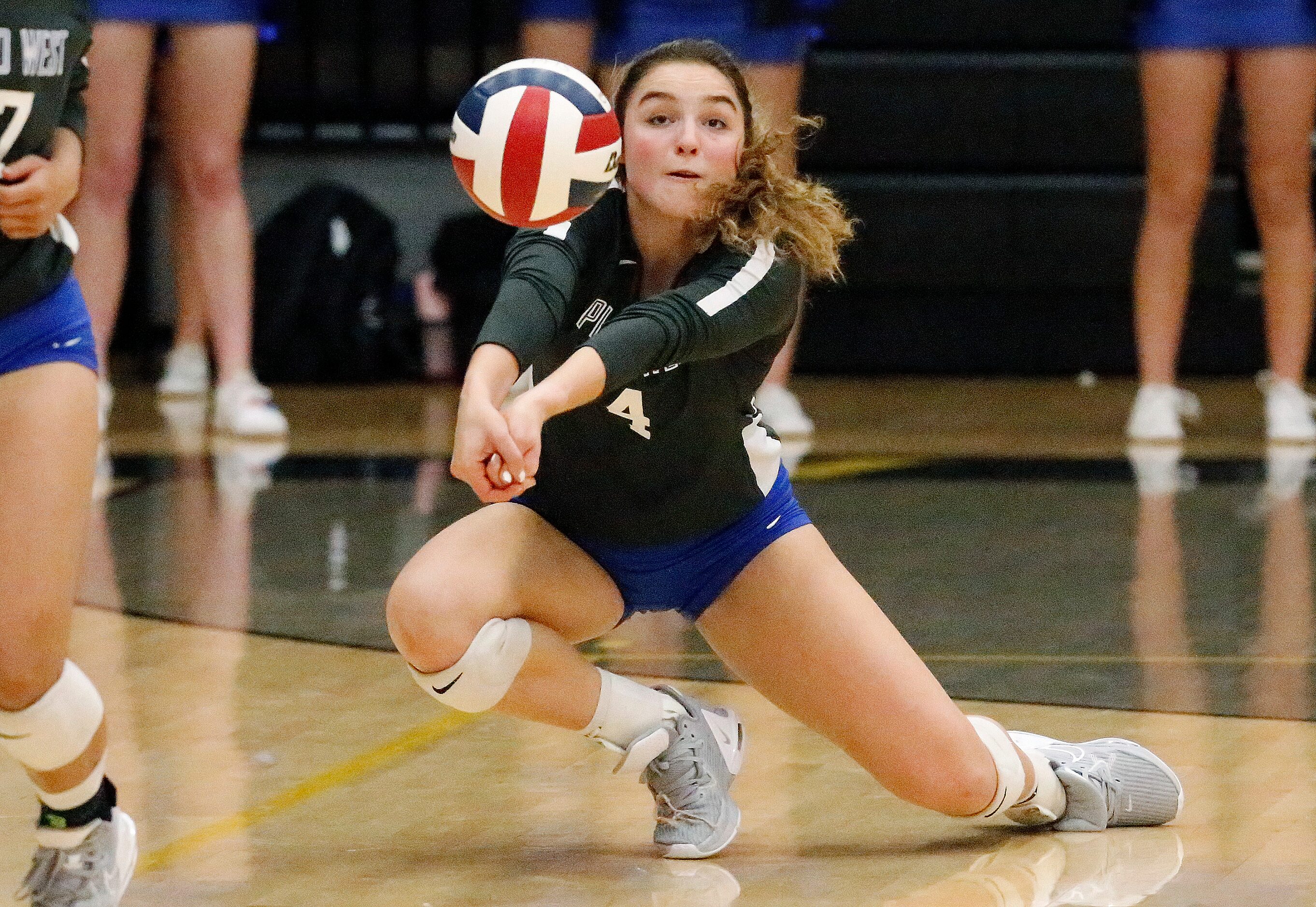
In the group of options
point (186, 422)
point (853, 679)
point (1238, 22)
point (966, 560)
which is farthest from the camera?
point (186, 422)

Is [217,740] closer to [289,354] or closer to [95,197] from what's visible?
[95,197]

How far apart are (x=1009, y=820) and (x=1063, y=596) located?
1359 mm

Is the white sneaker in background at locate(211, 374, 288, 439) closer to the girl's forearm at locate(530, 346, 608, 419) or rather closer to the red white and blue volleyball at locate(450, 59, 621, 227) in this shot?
the red white and blue volleyball at locate(450, 59, 621, 227)

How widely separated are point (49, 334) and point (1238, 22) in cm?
387

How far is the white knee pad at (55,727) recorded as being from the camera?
86.0 inches

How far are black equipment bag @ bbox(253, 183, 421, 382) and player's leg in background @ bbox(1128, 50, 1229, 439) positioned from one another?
2.79 meters

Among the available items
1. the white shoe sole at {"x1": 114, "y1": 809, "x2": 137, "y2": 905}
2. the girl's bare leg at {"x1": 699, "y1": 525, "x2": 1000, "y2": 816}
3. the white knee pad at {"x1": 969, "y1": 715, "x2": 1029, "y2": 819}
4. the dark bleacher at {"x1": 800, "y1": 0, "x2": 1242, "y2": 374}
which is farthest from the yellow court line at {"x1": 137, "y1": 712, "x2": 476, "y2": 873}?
the dark bleacher at {"x1": 800, "y1": 0, "x2": 1242, "y2": 374}

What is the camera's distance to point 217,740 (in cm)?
299

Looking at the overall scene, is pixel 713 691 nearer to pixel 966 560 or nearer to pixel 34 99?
pixel 966 560

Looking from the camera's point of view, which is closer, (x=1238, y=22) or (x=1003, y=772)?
(x=1003, y=772)

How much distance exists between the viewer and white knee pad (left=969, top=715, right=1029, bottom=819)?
2.52 meters

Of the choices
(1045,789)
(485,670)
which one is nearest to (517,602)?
(485,670)

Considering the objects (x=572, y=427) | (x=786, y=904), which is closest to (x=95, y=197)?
(x=572, y=427)

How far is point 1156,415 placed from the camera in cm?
578
